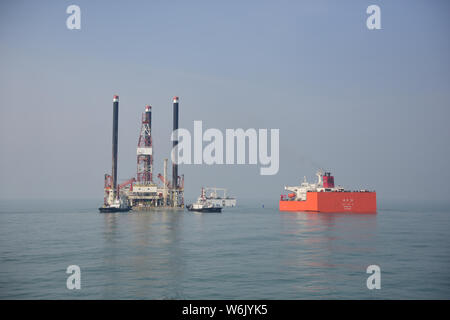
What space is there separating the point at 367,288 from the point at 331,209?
212 ft

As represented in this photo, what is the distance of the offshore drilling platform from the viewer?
104625 millimetres

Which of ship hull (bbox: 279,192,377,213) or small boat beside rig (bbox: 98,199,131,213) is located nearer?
ship hull (bbox: 279,192,377,213)

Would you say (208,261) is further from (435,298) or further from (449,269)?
(449,269)

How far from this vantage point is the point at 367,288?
22.5m

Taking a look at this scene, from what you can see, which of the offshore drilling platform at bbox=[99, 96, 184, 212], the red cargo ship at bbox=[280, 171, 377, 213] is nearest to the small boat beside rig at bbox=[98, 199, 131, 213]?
the offshore drilling platform at bbox=[99, 96, 184, 212]

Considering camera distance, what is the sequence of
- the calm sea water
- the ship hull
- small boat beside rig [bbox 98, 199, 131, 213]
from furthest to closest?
1. small boat beside rig [bbox 98, 199, 131, 213]
2. the ship hull
3. the calm sea water

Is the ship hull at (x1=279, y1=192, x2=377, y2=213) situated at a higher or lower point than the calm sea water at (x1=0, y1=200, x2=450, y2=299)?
higher

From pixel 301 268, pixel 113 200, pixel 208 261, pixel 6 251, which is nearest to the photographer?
pixel 301 268

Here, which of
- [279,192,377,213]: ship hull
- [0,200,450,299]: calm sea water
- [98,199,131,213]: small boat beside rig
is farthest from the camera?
[98,199,131,213]: small boat beside rig

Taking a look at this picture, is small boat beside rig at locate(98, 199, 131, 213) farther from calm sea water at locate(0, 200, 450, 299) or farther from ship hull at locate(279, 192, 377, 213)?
calm sea water at locate(0, 200, 450, 299)

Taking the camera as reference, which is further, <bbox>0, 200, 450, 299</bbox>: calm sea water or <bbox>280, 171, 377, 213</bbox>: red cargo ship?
<bbox>280, 171, 377, 213</bbox>: red cargo ship

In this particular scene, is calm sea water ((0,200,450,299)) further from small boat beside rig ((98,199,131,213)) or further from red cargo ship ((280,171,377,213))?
small boat beside rig ((98,199,131,213))

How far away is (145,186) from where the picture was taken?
4264 inches
